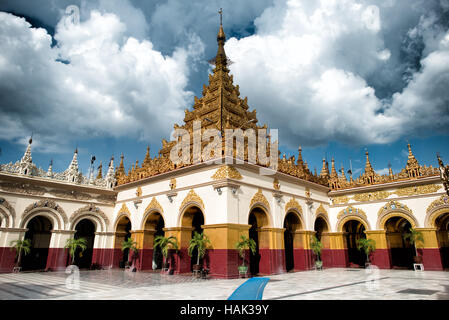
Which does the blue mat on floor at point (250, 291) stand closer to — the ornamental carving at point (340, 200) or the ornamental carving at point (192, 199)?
the ornamental carving at point (192, 199)

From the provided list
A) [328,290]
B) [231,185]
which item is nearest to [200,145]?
[231,185]

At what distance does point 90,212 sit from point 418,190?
22.1 metres

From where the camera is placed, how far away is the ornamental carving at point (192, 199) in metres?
16.1

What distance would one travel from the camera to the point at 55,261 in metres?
19.2

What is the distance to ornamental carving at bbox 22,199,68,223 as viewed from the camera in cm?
1866

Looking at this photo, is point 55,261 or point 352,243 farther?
point 352,243

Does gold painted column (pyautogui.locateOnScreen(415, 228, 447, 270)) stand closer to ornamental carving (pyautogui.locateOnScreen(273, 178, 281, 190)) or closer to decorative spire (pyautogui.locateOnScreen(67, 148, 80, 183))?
ornamental carving (pyautogui.locateOnScreen(273, 178, 281, 190))

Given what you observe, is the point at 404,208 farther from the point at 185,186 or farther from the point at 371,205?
the point at 185,186

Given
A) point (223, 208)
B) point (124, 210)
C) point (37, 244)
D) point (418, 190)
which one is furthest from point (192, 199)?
point (418, 190)

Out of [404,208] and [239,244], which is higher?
[404,208]

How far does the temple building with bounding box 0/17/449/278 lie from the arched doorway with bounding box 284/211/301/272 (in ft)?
0.29

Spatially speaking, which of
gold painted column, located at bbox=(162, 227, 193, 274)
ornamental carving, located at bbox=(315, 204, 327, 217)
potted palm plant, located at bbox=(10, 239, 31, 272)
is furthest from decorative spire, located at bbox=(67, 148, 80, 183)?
ornamental carving, located at bbox=(315, 204, 327, 217)

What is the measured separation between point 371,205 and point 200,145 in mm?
12614
